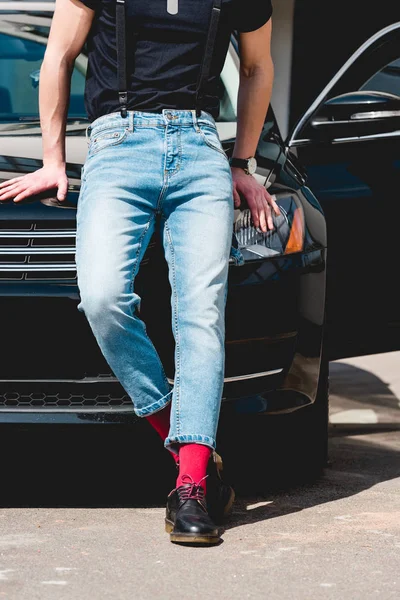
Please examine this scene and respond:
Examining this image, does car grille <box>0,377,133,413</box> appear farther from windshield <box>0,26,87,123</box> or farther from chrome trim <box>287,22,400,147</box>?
chrome trim <box>287,22,400,147</box>

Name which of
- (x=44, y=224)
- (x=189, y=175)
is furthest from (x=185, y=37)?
(x=44, y=224)

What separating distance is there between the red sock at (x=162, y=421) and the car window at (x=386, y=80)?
203 centimetres

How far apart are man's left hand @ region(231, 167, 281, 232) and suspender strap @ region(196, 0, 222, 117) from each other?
0.32 m

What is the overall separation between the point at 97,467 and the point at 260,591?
1.64 m

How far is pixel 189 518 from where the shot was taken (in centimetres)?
365

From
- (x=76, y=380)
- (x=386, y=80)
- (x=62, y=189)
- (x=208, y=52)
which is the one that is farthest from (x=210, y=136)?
(x=386, y=80)

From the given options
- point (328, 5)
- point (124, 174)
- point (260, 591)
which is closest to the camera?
point (260, 591)

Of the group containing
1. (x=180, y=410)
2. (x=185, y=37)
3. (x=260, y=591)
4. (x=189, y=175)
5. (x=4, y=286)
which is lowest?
(x=260, y=591)

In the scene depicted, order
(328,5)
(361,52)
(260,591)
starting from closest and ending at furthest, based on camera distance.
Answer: (260,591), (361,52), (328,5)

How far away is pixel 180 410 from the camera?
3713mm

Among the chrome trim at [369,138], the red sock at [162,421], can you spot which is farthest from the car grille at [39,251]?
the chrome trim at [369,138]

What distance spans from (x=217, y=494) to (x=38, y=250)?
86 cm

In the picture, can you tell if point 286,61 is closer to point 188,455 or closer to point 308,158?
point 308,158

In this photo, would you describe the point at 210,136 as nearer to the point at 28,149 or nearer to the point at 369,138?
the point at 28,149
